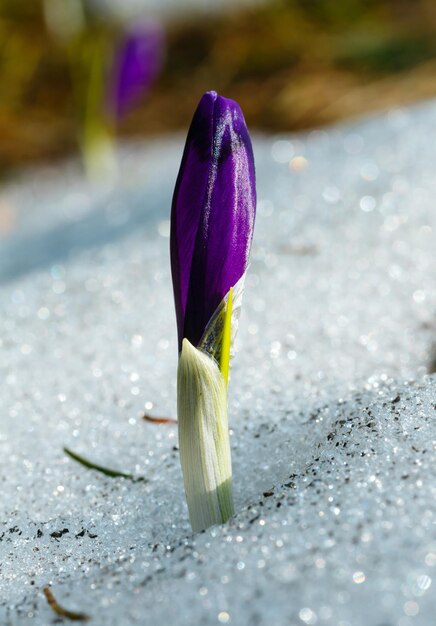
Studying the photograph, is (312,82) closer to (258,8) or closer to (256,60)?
(256,60)

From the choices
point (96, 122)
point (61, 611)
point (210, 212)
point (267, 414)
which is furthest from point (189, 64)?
point (61, 611)

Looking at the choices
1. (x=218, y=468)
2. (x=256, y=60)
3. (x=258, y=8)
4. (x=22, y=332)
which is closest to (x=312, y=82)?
(x=256, y=60)

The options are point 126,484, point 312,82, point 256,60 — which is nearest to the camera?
point 126,484

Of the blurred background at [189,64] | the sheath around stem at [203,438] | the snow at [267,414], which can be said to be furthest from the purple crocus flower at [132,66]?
the sheath around stem at [203,438]

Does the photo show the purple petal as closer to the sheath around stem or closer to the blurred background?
the sheath around stem

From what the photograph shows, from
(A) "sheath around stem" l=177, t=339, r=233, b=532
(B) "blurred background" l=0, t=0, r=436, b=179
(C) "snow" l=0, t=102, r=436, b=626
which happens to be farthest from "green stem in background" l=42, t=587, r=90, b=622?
(B) "blurred background" l=0, t=0, r=436, b=179

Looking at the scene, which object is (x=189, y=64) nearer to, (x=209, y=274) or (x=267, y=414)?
(x=267, y=414)

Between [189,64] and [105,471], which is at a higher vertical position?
[189,64]
